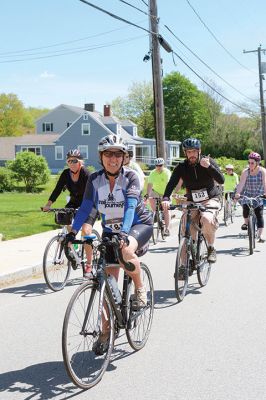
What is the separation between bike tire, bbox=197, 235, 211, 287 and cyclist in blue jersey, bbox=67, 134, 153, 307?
8.91 feet

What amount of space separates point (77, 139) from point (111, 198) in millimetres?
61274

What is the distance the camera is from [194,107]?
82375 mm

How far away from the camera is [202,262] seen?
25.7 feet

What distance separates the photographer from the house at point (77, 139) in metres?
64.9

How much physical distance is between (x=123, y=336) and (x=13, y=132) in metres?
105

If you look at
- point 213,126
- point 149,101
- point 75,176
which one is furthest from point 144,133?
point 75,176

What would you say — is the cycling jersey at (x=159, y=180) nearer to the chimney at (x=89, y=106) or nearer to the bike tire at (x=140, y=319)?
the bike tire at (x=140, y=319)

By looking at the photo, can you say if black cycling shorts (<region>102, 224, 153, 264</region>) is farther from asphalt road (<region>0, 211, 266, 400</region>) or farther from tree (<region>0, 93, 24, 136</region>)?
tree (<region>0, 93, 24, 136</region>)

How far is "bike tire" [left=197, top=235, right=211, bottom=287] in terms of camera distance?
302 inches

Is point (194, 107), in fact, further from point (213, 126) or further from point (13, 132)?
point (13, 132)

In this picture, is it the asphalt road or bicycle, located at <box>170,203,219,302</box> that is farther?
bicycle, located at <box>170,203,219,302</box>

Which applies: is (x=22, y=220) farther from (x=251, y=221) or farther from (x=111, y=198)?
(x=111, y=198)

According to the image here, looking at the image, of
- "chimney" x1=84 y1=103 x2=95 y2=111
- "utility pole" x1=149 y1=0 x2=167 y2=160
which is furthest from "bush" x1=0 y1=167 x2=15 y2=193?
"chimney" x1=84 y1=103 x2=95 y2=111

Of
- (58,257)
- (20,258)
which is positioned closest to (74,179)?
(58,257)
